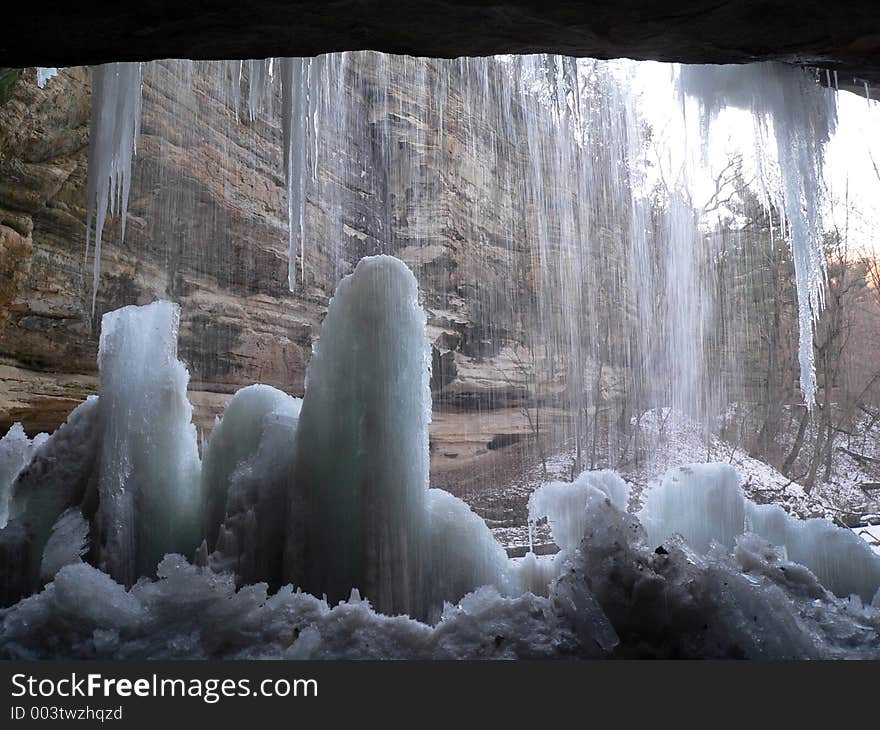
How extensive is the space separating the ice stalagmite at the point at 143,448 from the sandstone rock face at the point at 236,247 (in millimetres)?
3624

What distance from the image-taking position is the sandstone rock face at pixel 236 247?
716 cm

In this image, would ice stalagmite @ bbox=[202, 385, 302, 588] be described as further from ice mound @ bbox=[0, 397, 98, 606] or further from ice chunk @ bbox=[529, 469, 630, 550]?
ice chunk @ bbox=[529, 469, 630, 550]

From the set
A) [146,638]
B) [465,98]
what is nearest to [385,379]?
[146,638]

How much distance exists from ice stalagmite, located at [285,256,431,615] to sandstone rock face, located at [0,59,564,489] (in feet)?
15.6

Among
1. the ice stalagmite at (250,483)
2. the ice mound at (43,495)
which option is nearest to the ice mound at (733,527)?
the ice stalagmite at (250,483)

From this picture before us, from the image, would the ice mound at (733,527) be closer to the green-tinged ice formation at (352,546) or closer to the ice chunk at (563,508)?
the green-tinged ice formation at (352,546)

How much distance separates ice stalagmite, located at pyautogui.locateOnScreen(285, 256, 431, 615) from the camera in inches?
112

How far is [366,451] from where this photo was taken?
9.54ft

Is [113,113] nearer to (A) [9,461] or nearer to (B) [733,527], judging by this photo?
(A) [9,461]

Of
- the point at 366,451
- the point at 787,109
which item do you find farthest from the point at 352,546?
the point at 787,109

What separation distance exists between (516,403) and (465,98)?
6926 mm

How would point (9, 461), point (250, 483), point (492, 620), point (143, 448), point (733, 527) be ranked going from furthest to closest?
1. point (9, 461)
2. point (733, 527)
3. point (143, 448)
4. point (250, 483)
5. point (492, 620)

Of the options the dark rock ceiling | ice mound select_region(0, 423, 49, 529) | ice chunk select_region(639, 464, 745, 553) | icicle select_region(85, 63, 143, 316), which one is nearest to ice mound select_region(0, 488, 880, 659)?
ice chunk select_region(639, 464, 745, 553)

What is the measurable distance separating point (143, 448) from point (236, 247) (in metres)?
7.29
